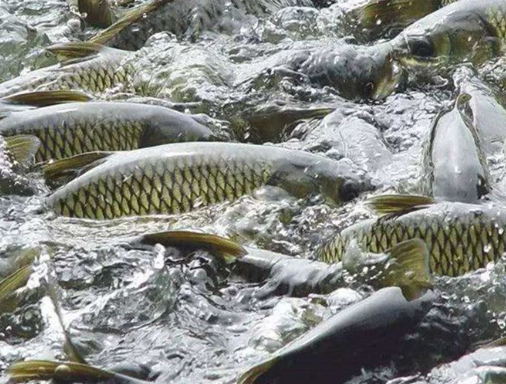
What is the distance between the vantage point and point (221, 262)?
3.26 metres

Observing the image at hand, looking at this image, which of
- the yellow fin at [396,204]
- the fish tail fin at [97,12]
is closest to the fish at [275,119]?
the yellow fin at [396,204]

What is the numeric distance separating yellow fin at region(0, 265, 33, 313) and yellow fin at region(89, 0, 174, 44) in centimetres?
204

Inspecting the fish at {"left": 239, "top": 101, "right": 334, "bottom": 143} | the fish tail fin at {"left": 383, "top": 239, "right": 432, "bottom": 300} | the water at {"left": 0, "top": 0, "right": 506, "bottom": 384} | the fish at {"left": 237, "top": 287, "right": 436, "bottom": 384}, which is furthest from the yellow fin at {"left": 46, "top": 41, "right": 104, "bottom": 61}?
the fish at {"left": 237, "top": 287, "right": 436, "bottom": 384}

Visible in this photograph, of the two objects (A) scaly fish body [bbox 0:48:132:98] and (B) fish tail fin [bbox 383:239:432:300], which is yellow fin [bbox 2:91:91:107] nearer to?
(A) scaly fish body [bbox 0:48:132:98]

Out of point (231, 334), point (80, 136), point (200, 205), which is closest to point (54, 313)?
point (231, 334)

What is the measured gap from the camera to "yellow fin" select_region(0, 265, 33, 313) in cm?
301

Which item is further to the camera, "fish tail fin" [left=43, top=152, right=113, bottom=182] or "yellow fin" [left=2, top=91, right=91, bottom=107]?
"yellow fin" [left=2, top=91, right=91, bottom=107]

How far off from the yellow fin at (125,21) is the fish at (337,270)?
2.00 m

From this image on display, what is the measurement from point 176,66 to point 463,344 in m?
2.17

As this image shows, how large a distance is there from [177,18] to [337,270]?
241cm

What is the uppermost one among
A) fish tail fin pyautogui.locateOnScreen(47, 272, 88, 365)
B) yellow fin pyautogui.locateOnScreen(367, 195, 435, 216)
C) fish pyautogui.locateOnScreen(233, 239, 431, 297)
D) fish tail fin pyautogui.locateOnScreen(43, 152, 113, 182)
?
yellow fin pyautogui.locateOnScreen(367, 195, 435, 216)

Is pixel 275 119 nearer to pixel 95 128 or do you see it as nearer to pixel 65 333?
pixel 95 128

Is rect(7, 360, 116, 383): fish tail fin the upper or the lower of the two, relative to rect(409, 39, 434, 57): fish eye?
lower

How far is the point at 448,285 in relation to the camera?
125 inches
